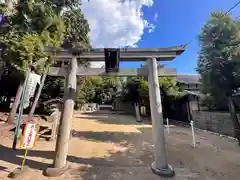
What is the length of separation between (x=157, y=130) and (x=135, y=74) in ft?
5.68

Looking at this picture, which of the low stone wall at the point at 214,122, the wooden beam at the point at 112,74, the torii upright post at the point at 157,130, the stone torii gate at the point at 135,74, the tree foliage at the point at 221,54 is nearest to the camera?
the torii upright post at the point at 157,130

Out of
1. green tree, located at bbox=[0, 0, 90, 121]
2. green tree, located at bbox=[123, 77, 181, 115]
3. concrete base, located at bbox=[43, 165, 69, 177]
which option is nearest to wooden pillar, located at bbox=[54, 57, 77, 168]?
concrete base, located at bbox=[43, 165, 69, 177]

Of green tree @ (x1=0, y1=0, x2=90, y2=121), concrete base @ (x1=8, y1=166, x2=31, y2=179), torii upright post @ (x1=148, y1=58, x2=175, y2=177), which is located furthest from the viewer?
green tree @ (x1=0, y1=0, x2=90, y2=121)

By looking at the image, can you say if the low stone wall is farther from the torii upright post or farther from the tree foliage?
the torii upright post

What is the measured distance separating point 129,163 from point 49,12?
874cm

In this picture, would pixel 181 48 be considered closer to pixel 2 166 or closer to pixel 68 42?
pixel 2 166

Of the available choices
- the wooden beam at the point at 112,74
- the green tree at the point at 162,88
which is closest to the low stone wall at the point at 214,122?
the green tree at the point at 162,88

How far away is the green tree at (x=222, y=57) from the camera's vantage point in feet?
21.6

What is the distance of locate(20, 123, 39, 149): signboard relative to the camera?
3225 mm

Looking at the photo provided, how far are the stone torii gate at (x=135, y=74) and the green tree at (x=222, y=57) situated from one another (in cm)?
382

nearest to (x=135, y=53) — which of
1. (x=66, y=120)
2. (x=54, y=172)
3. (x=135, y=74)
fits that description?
(x=135, y=74)

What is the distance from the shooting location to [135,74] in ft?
14.2

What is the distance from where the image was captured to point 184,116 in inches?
488

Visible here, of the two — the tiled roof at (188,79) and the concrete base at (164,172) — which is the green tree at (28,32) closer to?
the concrete base at (164,172)
